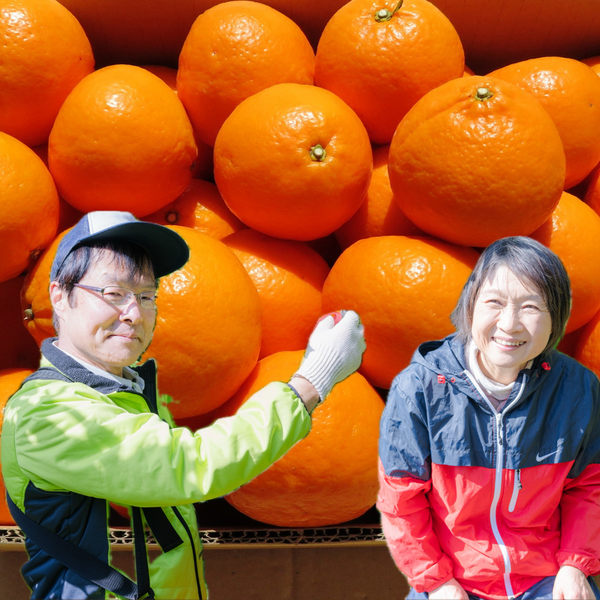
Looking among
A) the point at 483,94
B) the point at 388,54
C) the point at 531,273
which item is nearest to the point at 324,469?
the point at 531,273

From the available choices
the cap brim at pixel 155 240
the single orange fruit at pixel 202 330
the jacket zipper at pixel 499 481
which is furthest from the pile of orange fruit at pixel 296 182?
the jacket zipper at pixel 499 481

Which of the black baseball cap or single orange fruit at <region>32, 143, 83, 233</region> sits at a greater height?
the black baseball cap

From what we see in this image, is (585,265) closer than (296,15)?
Yes

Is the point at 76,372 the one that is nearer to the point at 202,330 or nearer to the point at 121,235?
the point at 121,235

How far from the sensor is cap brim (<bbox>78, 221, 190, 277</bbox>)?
100cm

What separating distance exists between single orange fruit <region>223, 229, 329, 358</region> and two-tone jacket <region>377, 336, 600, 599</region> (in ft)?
1.95

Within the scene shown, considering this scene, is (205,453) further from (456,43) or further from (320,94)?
(456,43)

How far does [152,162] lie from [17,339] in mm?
731

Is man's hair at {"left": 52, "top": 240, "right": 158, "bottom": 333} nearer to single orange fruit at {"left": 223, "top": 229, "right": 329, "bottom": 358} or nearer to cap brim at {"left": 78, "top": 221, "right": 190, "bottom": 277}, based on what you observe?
cap brim at {"left": 78, "top": 221, "right": 190, "bottom": 277}

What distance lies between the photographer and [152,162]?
164 centimetres

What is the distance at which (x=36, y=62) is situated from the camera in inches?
64.8

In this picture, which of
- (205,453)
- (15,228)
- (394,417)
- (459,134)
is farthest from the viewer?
(15,228)

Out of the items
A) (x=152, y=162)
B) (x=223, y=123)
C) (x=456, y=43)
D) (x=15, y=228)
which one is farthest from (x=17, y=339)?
(x=456, y=43)

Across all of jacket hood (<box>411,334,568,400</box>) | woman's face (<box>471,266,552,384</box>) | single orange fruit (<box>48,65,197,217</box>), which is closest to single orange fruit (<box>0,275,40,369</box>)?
single orange fruit (<box>48,65,197,217</box>)
